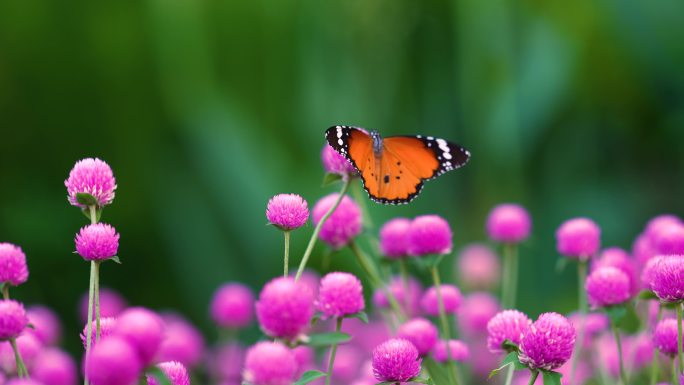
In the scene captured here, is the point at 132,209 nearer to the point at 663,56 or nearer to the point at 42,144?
the point at 42,144

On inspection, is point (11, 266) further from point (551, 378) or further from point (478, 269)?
point (478, 269)

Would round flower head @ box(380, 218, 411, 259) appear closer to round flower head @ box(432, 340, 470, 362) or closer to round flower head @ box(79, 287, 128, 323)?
round flower head @ box(432, 340, 470, 362)

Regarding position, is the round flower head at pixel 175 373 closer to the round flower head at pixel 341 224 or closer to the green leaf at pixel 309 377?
the green leaf at pixel 309 377

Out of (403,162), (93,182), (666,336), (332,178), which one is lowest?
(666,336)

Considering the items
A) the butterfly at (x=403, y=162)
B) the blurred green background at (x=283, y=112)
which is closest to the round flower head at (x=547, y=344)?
the butterfly at (x=403, y=162)

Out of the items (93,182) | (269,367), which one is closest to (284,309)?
(269,367)

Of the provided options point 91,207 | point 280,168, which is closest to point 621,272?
point 91,207
